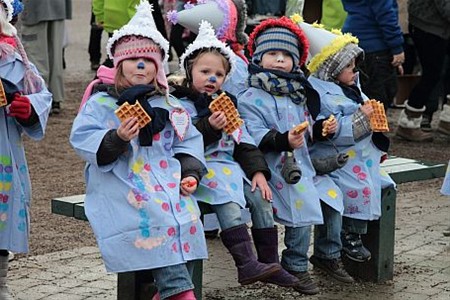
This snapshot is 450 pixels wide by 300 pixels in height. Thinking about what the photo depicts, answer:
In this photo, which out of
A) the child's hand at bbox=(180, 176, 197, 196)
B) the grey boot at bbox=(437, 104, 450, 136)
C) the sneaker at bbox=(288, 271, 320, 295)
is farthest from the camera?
the grey boot at bbox=(437, 104, 450, 136)

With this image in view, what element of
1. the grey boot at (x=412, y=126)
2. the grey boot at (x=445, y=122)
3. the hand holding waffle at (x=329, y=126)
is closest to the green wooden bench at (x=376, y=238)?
the hand holding waffle at (x=329, y=126)

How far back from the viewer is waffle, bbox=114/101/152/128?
522cm

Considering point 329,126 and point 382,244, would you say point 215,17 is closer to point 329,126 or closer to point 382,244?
point 329,126

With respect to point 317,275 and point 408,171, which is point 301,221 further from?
point 408,171

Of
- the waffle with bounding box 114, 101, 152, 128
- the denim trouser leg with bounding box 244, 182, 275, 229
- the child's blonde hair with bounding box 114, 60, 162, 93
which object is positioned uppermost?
the child's blonde hair with bounding box 114, 60, 162, 93

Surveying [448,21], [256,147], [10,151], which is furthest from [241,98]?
[448,21]

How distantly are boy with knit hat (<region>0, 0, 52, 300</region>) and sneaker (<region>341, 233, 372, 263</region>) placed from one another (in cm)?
179

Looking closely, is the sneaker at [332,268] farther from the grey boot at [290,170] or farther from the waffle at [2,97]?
the waffle at [2,97]

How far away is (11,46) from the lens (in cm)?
598

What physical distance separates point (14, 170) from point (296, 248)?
57.8 inches

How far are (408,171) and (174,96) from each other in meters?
1.89

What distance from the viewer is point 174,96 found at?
5895 mm

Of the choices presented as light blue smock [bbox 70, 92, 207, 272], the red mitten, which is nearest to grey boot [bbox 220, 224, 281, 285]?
light blue smock [bbox 70, 92, 207, 272]

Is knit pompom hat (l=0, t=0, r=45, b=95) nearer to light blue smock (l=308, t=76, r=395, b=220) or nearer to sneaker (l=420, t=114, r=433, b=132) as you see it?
light blue smock (l=308, t=76, r=395, b=220)
